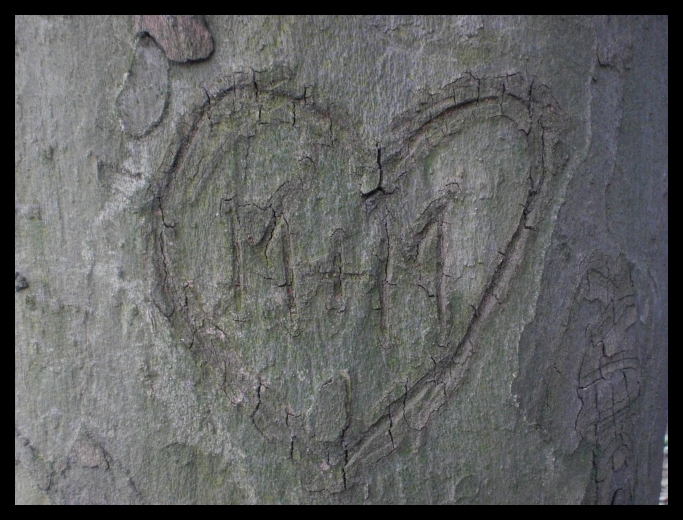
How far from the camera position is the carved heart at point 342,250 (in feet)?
2.11

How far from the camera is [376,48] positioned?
0.63 m

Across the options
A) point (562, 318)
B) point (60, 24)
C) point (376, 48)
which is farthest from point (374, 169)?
point (60, 24)

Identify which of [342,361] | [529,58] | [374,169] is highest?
[529,58]

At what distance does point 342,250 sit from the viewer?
0.65 metres

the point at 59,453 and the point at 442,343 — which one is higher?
the point at 442,343

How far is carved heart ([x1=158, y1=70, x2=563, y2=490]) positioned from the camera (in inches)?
25.3

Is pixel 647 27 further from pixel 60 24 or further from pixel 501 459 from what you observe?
pixel 60 24

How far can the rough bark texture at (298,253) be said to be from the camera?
2.09 ft

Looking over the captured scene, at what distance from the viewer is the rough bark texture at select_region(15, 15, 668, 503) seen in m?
0.64

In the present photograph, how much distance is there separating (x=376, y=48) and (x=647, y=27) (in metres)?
0.41

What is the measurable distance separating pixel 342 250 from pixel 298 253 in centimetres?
6

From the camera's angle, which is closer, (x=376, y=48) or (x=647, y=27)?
(x=376, y=48)

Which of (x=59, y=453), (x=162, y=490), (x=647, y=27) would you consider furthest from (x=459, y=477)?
(x=647, y=27)

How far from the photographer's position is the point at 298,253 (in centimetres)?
65
